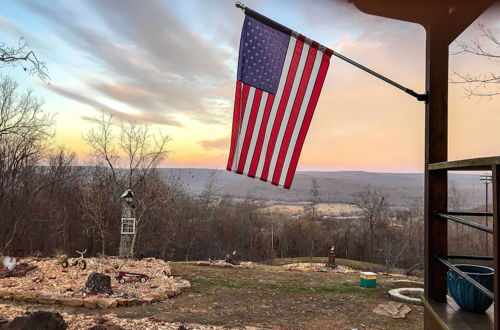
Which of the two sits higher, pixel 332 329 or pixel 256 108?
pixel 256 108

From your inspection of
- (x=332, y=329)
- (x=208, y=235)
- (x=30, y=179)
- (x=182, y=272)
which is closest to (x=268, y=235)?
(x=208, y=235)

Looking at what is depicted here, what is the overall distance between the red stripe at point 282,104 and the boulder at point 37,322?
2987 millimetres

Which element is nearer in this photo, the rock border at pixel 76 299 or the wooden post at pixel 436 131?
the wooden post at pixel 436 131

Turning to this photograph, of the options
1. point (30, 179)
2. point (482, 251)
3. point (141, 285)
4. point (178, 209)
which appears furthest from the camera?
point (178, 209)

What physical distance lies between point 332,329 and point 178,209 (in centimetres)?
1876

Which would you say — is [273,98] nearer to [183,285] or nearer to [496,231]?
[496,231]

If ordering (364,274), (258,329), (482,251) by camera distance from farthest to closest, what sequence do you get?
(482,251) → (364,274) → (258,329)

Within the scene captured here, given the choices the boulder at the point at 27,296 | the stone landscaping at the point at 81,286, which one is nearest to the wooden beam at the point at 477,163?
the stone landscaping at the point at 81,286

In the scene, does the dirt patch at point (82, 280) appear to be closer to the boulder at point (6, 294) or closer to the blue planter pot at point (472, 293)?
the boulder at point (6, 294)

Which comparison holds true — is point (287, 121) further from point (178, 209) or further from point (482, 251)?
point (482, 251)

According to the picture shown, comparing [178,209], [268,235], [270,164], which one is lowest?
[268,235]

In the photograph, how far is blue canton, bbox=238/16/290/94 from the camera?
3525 mm

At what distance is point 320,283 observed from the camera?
8461mm

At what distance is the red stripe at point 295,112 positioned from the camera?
3.54 metres
